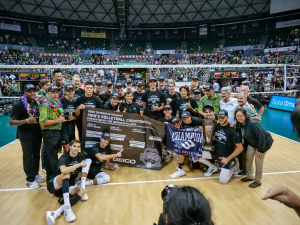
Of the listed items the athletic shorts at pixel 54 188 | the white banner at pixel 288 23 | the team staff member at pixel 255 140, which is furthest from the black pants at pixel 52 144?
the white banner at pixel 288 23

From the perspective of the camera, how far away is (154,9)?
1403 inches

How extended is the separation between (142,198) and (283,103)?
12.3m

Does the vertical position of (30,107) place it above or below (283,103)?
above

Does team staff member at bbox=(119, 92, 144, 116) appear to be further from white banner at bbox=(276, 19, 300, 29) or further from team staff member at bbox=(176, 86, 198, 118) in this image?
white banner at bbox=(276, 19, 300, 29)

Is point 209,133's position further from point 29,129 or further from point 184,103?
point 29,129

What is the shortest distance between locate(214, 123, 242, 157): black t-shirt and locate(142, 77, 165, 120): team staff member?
1.78 metres

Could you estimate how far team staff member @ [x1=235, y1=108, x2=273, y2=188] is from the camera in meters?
3.88

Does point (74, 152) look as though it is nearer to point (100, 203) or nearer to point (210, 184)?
point (100, 203)

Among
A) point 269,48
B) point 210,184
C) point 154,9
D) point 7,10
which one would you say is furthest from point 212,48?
point 210,184

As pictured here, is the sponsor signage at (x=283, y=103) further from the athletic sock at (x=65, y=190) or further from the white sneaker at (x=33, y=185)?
the white sneaker at (x=33, y=185)

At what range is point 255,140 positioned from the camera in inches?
157

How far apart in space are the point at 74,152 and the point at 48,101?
3.79 feet

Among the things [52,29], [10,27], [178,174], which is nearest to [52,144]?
[178,174]

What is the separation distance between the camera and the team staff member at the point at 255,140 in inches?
153
